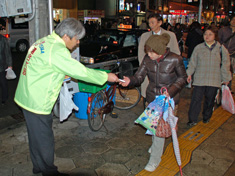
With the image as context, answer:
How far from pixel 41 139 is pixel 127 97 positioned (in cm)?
370

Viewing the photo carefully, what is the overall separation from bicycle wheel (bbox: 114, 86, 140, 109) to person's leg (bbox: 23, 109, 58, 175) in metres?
3.34

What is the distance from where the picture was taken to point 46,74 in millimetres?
2760

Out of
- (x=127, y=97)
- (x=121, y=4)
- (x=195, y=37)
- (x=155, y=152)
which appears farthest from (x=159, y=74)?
(x=121, y=4)

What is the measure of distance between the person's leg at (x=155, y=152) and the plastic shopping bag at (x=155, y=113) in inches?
13.4

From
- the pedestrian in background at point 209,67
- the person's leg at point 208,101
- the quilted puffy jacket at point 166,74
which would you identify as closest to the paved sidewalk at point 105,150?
the person's leg at point 208,101

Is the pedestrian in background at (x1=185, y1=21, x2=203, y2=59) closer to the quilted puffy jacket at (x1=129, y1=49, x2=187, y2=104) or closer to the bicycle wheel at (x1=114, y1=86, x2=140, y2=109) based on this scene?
the bicycle wheel at (x1=114, y1=86, x2=140, y2=109)

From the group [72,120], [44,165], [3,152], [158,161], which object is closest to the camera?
[44,165]

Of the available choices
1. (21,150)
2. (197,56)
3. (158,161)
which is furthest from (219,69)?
(21,150)

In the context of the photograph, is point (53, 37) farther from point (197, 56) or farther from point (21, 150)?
point (197, 56)

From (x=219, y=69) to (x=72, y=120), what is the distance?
318cm

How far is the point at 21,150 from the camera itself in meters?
4.17

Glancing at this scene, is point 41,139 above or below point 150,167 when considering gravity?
above

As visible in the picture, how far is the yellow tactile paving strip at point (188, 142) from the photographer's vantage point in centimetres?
373

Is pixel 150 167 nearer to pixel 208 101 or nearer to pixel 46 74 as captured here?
pixel 46 74
